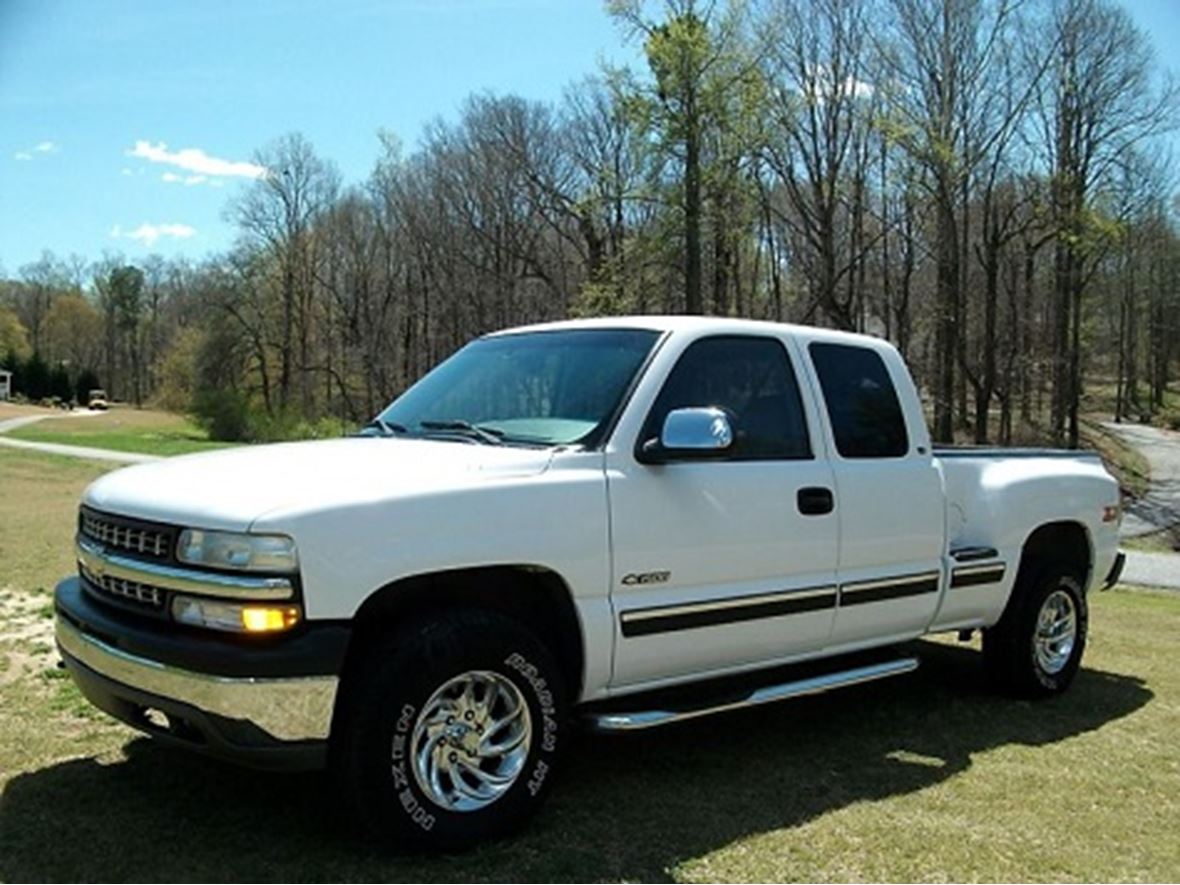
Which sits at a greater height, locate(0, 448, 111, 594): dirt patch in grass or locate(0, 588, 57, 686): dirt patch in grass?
locate(0, 448, 111, 594): dirt patch in grass

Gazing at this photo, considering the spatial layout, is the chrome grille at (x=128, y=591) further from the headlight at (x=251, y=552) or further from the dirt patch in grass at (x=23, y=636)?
the dirt patch in grass at (x=23, y=636)

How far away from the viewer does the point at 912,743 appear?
5559mm

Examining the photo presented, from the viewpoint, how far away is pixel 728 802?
455 cm

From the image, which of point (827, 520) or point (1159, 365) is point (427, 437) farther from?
point (1159, 365)

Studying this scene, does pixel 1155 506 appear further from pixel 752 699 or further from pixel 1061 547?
pixel 752 699

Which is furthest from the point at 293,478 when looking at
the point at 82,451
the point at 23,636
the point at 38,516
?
the point at 82,451

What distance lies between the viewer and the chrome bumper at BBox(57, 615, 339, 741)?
3451mm

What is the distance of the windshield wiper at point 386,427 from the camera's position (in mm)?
4961

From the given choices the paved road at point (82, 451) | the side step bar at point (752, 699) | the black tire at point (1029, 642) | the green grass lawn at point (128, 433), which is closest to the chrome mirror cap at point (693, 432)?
the side step bar at point (752, 699)

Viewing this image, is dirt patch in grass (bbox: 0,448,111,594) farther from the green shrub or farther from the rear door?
the green shrub

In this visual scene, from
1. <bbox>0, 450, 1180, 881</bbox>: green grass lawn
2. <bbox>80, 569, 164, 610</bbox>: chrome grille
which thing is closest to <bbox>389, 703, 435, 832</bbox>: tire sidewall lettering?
<bbox>0, 450, 1180, 881</bbox>: green grass lawn

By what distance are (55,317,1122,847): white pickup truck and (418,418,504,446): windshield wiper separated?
0.02 meters

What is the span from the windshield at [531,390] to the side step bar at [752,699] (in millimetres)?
1102

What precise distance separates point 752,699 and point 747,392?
1.40 metres
